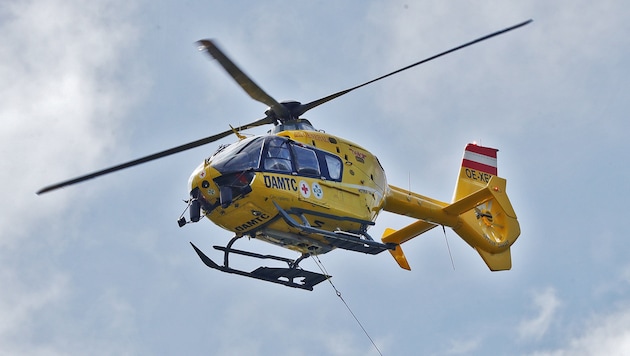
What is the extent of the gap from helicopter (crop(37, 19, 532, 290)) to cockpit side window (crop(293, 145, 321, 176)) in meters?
0.03

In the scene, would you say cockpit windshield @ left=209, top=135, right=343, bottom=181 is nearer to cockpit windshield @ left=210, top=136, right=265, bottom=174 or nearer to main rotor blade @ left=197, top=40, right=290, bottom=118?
cockpit windshield @ left=210, top=136, right=265, bottom=174

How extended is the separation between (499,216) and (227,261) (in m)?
8.98

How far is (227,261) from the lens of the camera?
82.9ft

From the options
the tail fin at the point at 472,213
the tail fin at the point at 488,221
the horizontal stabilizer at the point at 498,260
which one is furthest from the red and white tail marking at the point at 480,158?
the horizontal stabilizer at the point at 498,260

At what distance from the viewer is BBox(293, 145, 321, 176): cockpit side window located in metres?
24.5

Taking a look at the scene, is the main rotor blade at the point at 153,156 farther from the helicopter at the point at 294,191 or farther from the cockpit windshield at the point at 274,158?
the cockpit windshield at the point at 274,158

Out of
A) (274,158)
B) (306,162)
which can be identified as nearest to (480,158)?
(306,162)

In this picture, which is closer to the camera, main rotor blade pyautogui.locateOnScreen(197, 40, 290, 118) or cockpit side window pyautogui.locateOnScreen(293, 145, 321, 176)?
main rotor blade pyautogui.locateOnScreen(197, 40, 290, 118)

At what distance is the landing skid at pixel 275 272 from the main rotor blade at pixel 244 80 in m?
3.48

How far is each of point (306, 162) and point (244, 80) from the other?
245cm

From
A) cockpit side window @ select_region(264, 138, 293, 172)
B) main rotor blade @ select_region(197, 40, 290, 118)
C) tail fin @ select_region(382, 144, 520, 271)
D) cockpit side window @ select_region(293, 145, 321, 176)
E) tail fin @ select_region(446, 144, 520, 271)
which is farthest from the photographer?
tail fin @ select_region(446, 144, 520, 271)

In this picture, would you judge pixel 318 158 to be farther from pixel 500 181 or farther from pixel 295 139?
pixel 500 181

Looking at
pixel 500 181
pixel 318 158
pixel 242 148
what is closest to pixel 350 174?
pixel 318 158

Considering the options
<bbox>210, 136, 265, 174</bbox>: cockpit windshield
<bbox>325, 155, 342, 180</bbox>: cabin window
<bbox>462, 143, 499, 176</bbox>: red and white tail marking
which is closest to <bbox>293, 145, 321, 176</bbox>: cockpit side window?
<bbox>325, 155, 342, 180</bbox>: cabin window
